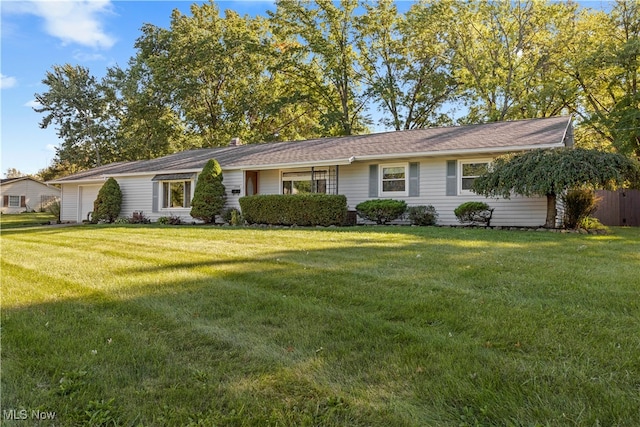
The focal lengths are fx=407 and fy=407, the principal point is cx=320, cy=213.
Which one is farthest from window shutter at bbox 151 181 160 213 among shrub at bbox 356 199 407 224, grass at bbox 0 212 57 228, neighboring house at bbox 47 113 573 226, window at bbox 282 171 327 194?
shrub at bbox 356 199 407 224

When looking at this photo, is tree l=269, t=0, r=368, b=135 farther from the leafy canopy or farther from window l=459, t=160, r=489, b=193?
the leafy canopy

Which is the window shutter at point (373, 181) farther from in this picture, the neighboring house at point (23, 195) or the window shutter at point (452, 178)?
the neighboring house at point (23, 195)

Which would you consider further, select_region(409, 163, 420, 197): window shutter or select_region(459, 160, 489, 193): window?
select_region(409, 163, 420, 197): window shutter

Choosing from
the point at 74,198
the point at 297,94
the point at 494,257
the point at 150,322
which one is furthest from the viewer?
the point at 297,94

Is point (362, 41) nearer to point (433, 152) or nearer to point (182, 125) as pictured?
point (182, 125)

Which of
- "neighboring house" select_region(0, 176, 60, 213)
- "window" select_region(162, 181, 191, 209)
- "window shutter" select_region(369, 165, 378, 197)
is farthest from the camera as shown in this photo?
"neighboring house" select_region(0, 176, 60, 213)

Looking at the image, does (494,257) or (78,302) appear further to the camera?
(494,257)

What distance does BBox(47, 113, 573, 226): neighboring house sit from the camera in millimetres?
12570

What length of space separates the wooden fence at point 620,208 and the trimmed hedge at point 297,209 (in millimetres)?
11712

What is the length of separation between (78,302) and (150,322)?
1.08 meters

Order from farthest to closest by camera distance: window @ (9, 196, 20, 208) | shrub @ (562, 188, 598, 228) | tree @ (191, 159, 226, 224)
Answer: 1. window @ (9, 196, 20, 208)
2. tree @ (191, 159, 226, 224)
3. shrub @ (562, 188, 598, 228)

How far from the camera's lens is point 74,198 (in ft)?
72.5

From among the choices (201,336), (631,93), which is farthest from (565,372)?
(631,93)

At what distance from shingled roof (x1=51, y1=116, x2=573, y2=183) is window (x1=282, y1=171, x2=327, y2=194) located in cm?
73
